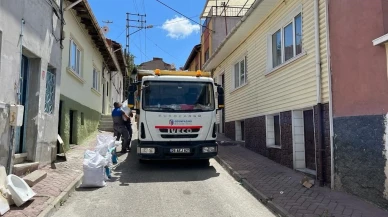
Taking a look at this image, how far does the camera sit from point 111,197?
6.21 metres

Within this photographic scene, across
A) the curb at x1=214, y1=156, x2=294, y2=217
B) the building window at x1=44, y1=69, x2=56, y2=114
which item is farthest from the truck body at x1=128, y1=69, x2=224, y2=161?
the building window at x1=44, y1=69, x2=56, y2=114

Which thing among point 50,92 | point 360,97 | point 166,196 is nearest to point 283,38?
point 360,97

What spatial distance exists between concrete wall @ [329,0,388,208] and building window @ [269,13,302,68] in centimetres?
179

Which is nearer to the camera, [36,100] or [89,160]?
[89,160]

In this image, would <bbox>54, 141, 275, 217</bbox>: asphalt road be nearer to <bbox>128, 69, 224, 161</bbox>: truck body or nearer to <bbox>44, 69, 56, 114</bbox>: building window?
<bbox>128, 69, 224, 161</bbox>: truck body

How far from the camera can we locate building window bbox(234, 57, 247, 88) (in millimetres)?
12829

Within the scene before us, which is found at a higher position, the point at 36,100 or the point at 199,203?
the point at 36,100

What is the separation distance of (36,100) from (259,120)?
22.0ft

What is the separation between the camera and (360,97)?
571cm

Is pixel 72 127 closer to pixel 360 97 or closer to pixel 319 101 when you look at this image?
pixel 319 101

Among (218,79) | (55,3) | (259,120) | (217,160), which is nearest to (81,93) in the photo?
(55,3)

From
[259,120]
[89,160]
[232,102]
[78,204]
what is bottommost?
[78,204]

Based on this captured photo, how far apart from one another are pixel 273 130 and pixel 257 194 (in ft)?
13.3

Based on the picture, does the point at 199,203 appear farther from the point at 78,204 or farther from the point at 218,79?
the point at 218,79
